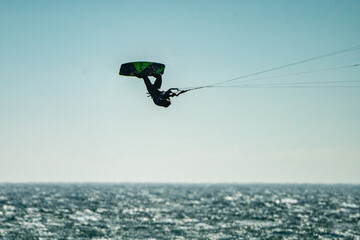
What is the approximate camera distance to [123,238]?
3228cm

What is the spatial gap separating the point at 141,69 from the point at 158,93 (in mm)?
1147

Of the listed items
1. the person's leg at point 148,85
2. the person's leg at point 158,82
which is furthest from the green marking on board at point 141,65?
the person's leg at point 158,82

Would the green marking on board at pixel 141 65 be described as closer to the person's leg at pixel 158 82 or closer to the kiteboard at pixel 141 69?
the kiteboard at pixel 141 69

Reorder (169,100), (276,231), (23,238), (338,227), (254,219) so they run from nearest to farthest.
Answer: (169,100) → (23,238) → (276,231) → (338,227) → (254,219)

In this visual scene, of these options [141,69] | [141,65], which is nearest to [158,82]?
[141,69]

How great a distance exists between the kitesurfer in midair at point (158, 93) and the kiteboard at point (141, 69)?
0.65 ft

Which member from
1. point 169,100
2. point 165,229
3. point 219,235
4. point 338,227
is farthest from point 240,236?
point 169,100

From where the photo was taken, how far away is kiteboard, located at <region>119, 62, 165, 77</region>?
15.0 m

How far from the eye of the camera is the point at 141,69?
1508 cm

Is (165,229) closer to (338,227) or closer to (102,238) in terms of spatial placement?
(102,238)

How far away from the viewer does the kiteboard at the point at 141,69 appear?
1502cm

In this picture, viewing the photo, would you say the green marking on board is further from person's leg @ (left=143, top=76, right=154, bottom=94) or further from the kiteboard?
person's leg @ (left=143, top=76, right=154, bottom=94)

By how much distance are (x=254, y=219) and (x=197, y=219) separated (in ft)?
22.5

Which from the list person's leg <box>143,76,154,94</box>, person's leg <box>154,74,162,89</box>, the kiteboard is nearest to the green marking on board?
the kiteboard
